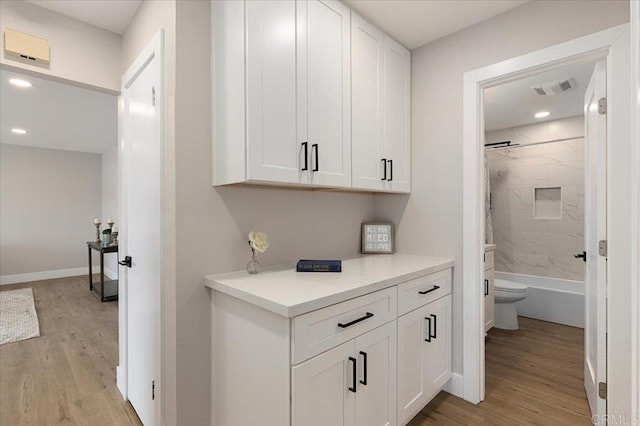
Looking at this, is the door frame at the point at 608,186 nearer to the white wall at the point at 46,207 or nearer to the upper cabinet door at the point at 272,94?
the upper cabinet door at the point at 272,94

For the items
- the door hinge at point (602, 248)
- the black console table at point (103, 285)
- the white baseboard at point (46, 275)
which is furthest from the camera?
the white baseboard at point (46, 275)

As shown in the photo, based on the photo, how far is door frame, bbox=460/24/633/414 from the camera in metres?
1.54

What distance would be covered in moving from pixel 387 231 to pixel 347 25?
1.42 m

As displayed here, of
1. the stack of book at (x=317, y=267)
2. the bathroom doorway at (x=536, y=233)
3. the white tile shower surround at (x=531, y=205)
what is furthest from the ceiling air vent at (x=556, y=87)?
the stack of book at (x=317, y=267)

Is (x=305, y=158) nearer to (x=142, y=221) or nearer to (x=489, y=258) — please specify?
(x=142, y=221)

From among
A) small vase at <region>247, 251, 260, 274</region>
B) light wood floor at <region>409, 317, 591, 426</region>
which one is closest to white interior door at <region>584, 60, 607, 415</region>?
light wood floor at <region>409, 317, 591, 426</region>

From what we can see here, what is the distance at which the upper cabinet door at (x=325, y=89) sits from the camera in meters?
1.60

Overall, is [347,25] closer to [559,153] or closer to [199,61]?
[199,61]

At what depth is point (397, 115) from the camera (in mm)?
2262

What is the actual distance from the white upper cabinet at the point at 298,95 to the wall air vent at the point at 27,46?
3.33 feet

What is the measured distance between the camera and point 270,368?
1.19 m

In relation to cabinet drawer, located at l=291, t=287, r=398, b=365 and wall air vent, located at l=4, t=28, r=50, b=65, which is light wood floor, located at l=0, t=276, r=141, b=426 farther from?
wall air vent, located at l=4, t=28, r=50, b=65

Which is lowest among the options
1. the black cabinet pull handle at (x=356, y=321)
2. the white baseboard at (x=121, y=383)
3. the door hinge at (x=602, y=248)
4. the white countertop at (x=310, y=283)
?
the white baseboard at (x=121, y=383)

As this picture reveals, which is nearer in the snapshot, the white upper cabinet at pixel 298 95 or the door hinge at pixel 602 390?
the white upper cabinet at pixel 298 95
